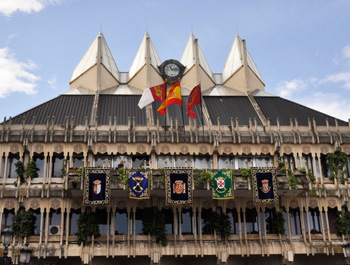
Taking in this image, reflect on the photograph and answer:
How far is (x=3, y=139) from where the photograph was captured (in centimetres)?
3925

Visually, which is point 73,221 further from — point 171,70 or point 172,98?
point 171,70

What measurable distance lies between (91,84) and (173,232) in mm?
20471

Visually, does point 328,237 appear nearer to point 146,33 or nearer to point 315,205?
point 315,205

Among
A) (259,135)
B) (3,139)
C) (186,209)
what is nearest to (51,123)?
(3,139)

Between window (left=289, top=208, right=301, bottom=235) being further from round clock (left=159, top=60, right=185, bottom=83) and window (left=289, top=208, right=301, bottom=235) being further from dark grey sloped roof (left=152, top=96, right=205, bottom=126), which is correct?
round clock (left=159, top=60, right=185, bottom=83)

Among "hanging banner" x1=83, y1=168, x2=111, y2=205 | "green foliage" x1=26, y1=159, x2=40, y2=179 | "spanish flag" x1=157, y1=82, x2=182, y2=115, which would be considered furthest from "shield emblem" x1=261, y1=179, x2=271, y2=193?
"green foliage" x1=26, y1=159, x2=40, y2=179

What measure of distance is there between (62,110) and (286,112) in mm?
23238

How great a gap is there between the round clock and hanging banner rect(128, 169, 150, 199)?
17.6 meters

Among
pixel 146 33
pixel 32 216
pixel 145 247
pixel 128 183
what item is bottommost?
pixel 145 247

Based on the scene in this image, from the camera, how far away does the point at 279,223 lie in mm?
38719

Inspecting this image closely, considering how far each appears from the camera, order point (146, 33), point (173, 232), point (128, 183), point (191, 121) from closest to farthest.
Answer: point (128, 183) → point (173, 232) → point (191, 121) → point (146, 33)

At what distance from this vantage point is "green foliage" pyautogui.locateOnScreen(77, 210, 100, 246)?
36812 mm

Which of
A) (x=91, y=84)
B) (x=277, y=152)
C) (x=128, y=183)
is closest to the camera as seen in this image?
(x=128, y=183)

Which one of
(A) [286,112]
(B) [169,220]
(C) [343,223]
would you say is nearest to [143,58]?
(A) [286,112]
